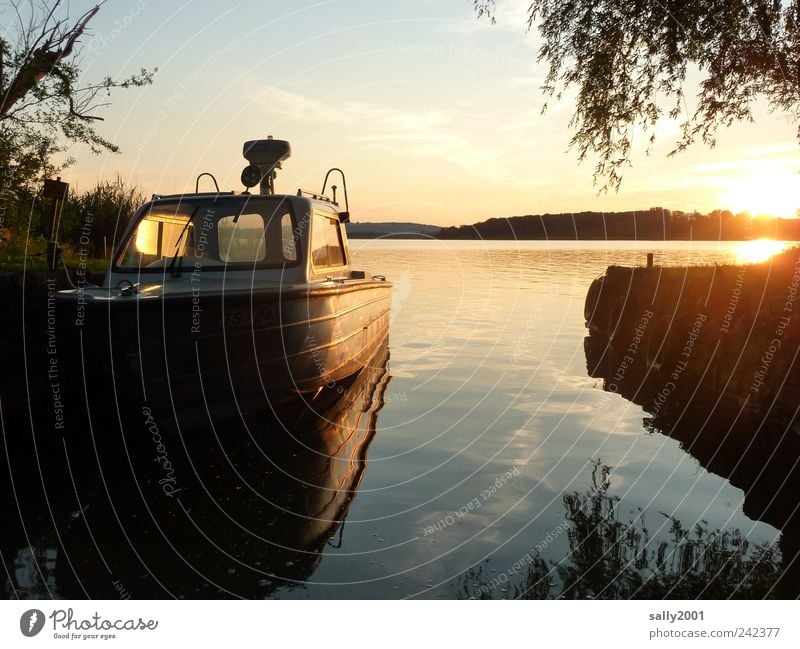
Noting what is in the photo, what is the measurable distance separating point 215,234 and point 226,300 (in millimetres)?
1910

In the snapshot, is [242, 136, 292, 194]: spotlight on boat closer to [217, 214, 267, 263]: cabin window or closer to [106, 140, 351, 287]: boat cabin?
[106, 140, 351, 287]: boat cabin

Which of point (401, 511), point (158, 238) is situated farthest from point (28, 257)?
point (401, 511)

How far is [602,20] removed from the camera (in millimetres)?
11891

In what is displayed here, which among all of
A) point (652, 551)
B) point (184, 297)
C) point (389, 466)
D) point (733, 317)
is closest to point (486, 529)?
point (652, 551)

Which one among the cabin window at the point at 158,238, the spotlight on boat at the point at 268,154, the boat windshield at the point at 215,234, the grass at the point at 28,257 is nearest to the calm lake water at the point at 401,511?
the boat windshield at the point at 215,234

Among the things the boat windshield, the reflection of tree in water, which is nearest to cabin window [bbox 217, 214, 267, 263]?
the boat windshield

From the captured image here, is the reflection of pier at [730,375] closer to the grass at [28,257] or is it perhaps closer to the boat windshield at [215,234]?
the boat windshield at [215,234]

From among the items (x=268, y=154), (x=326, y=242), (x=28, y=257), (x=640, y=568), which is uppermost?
(x=268, y=154)

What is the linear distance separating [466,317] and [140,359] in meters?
14.7

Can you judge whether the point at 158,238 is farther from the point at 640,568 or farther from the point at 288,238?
the point at 640,568

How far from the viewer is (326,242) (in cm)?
1074

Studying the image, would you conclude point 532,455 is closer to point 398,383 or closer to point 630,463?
point 630,463

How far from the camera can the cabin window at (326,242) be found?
9.88 metres

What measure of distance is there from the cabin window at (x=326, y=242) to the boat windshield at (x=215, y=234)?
0.51m
